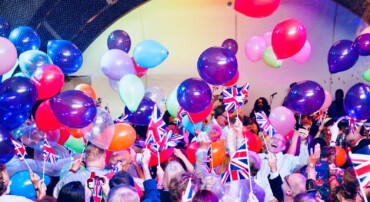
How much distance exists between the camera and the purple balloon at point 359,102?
148 inches

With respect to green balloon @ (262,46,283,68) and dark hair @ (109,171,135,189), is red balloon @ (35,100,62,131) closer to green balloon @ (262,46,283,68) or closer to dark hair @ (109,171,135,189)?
Result: dark hair @ (109,171,135,189)

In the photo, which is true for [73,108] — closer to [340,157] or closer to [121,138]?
[121,138]

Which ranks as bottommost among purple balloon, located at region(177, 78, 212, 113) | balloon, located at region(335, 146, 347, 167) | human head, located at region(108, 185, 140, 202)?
balloon, located at region(335, 146, 347, 167)

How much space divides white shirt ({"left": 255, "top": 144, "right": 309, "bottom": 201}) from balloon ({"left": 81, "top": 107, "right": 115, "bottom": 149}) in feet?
4.73

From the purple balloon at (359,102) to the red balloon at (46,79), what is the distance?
3.01 metres

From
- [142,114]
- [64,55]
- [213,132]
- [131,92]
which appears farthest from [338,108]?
[64,55]

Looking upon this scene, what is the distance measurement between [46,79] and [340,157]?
3109 millimetres

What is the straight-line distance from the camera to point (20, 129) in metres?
3.99

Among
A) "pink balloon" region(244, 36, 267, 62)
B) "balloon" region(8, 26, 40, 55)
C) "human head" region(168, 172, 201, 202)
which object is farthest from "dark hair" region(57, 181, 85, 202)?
"pink balloon" region(244, 36, 267, 62)

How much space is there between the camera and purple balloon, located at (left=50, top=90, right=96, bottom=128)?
334 cm

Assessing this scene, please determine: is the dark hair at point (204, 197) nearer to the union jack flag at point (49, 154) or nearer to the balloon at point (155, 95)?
the union jack flag at point (49, 154)

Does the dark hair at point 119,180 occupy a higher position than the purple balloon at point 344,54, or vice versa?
the purple balloon at point 344,54

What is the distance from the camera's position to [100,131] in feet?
11.6

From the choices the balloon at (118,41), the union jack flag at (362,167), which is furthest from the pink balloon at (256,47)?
the union jack flag at (362,167)
